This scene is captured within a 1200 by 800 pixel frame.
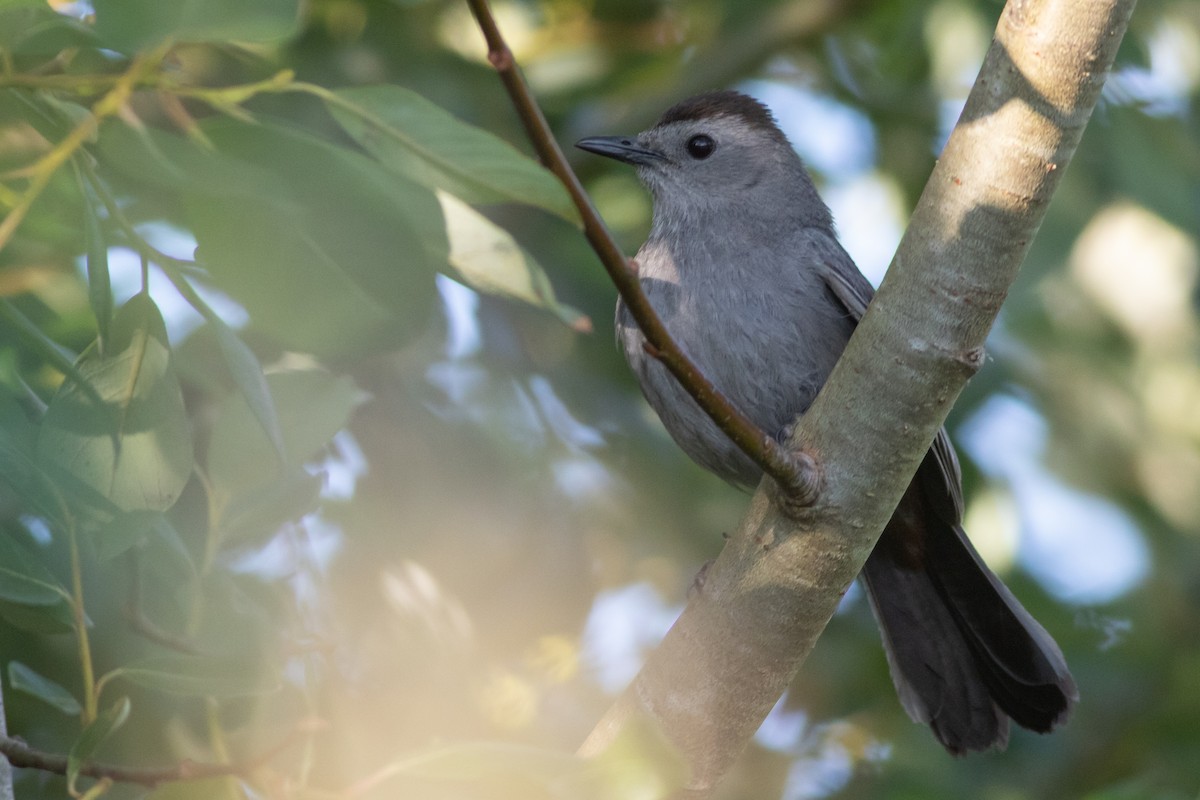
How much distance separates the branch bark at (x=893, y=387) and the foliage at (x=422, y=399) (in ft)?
2.41

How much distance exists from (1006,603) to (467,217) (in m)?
2.64

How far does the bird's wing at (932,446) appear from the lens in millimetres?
3588

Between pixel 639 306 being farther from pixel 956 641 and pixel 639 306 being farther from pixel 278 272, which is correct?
pixel 956 641

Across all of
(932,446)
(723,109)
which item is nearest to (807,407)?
(932,446)

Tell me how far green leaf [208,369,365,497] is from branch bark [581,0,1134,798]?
804mm

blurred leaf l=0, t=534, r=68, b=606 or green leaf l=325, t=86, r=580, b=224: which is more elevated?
green leaf l=325, t=86, r=580, b=224

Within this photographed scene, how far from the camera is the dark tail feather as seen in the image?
12.7 ft

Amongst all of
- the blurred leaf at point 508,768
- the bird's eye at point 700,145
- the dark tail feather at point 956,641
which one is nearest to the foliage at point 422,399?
the blurred leaf at point 508,768

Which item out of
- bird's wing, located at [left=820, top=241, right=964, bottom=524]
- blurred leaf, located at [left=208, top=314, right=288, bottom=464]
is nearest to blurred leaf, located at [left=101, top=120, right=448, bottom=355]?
blurred leaf, located at [left=208, top=314, right=288, bottom=464]

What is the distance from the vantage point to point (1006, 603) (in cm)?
390

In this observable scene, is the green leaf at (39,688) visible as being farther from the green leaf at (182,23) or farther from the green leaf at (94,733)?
the green leaf at (182,23)

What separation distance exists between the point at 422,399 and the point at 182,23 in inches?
120

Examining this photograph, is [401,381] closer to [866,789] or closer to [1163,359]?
[866,789]

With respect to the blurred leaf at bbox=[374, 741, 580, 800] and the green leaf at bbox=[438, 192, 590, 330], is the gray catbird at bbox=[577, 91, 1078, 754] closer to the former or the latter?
the green leaf at bbox=[438, 192, 590, 330]
